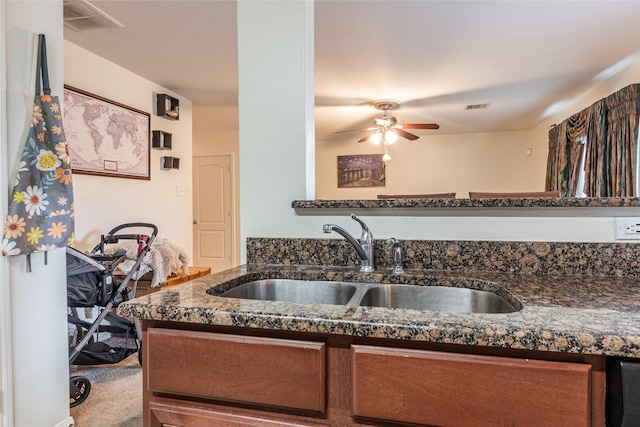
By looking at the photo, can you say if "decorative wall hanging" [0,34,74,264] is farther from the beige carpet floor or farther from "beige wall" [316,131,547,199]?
"beige wall" [316,131,547,199]

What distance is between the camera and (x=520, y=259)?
116 cm

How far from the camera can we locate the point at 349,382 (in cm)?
73

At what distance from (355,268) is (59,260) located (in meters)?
1.46

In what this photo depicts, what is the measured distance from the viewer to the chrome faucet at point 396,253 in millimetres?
1194

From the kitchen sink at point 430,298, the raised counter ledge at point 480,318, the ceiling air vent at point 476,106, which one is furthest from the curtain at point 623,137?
the kitchen sink at point 430,298

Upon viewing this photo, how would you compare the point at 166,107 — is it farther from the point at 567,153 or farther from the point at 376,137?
the point at 567,153

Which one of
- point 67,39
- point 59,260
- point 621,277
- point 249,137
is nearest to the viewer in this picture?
point 621,277

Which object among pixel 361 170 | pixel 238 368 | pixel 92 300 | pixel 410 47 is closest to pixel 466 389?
pixel 238 368

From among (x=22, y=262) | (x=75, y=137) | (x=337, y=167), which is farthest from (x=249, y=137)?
(x=337, y=167)

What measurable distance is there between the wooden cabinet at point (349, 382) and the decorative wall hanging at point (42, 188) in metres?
1.10

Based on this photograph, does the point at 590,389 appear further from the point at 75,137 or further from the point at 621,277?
the point at 75,137

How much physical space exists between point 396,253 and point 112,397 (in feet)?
6.73

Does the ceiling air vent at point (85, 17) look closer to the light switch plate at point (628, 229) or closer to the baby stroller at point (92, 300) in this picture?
the baby stroller at point (92, 300)

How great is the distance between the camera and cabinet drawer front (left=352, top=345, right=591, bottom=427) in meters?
0.62
